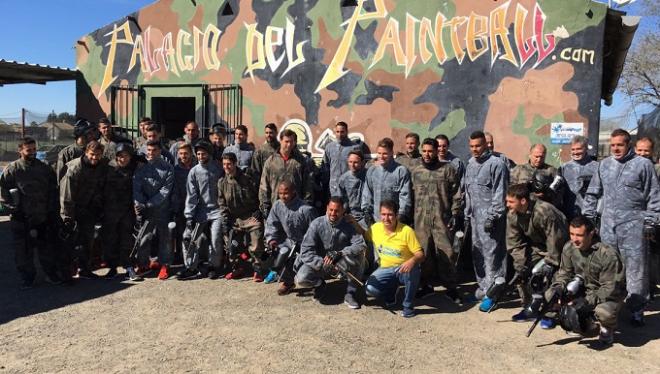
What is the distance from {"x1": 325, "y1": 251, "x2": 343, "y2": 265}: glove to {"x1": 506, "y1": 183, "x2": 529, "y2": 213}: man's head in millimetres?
1882

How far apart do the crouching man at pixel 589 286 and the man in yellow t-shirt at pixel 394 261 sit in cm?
131

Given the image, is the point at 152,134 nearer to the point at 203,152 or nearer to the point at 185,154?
the point at 185,154

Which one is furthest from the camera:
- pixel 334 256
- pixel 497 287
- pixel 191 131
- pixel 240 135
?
pixel 191 131

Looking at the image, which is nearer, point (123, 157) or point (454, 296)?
point (454, 296)

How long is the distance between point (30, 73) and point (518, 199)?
10.6m

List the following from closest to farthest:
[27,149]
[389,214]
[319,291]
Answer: [389,214], [319,291], [27,149]

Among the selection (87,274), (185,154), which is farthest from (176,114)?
(87,274)

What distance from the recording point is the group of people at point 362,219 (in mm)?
5000

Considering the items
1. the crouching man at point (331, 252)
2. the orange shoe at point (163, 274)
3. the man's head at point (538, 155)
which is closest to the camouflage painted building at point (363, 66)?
the man's head at point (538, 155)

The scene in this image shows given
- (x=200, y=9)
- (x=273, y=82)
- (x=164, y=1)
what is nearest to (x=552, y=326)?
(x=273, y=82)

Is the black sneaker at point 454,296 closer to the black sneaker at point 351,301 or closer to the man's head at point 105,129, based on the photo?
the black sneaker at point 351,301

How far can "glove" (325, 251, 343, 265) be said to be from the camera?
5.45m

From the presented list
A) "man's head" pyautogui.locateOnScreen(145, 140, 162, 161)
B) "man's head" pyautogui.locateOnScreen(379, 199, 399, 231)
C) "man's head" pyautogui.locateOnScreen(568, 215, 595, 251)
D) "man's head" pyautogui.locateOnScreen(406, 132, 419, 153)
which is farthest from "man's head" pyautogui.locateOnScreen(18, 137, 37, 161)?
"man's head" pyautogui.locateOnScreen(568, 215, 595, 251)

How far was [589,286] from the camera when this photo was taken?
4.61 metres
